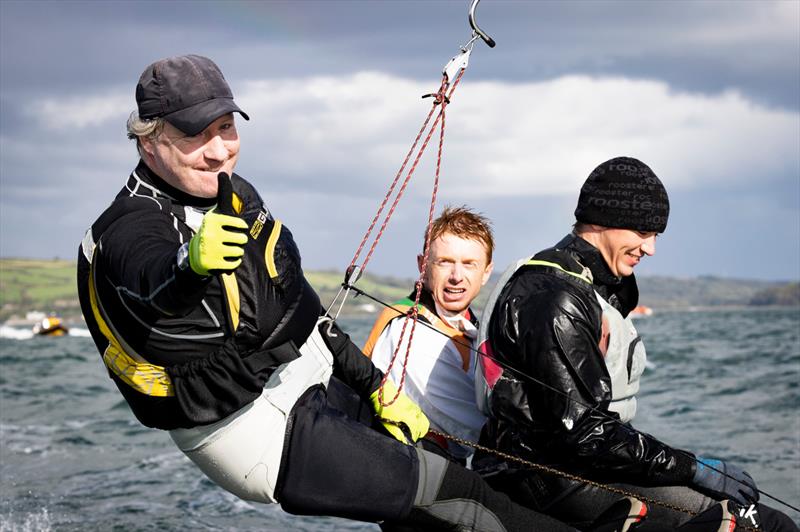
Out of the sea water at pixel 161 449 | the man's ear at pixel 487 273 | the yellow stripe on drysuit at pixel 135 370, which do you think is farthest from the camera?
the sea water at pixel 161 449

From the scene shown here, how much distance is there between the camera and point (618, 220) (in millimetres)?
4723

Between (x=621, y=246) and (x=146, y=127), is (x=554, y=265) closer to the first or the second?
(x=621, y=246)

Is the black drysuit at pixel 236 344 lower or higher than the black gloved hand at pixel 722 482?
higher

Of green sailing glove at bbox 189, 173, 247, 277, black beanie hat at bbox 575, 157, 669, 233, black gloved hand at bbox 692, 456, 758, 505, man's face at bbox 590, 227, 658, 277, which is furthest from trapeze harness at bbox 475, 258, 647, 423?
green sailing glove at bbox 189, 173, 247, 277

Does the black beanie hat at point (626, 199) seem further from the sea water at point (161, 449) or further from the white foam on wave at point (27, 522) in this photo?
the white foam on wave at point (27, 522)

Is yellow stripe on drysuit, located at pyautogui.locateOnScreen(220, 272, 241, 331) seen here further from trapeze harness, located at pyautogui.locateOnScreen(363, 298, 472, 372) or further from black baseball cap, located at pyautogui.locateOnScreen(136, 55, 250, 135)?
trapeze harness, located at pyautogui.locateOnScreen(363, 298, 472, 372)

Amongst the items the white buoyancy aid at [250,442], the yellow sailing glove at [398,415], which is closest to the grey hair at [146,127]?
the white buoyancy aid at [250,442]

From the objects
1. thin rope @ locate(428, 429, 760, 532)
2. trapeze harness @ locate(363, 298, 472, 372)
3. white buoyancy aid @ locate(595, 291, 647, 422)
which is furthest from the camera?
trapeze harness @ locate(363, 298, 472, 372)

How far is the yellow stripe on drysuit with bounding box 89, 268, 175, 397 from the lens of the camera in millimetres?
3697

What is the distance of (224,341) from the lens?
146 inches

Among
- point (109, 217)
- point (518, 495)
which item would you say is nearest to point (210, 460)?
point (109, 217)

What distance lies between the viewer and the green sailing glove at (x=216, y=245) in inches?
121

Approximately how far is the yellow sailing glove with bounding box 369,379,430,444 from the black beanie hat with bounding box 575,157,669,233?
4.31 feet

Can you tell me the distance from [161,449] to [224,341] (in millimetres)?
11314
